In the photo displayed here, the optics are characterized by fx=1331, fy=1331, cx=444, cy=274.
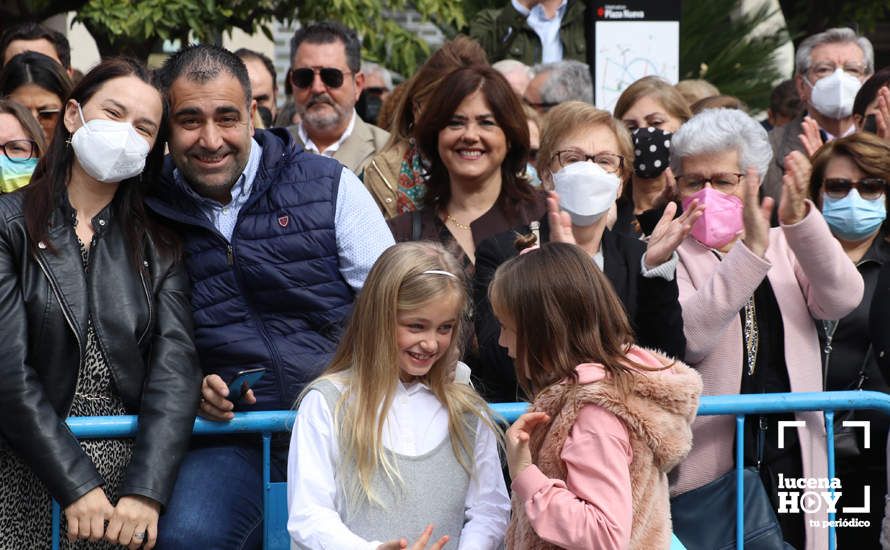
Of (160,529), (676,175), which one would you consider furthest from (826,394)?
(160,529)

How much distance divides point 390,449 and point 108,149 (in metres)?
1.35

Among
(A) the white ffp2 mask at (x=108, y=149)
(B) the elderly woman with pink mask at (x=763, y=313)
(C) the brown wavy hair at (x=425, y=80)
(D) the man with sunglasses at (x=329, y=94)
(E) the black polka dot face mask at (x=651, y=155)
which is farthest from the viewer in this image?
(D) the man with sunglasses at (x=329, y=94)

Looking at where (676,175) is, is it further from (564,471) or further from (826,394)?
(564,471)

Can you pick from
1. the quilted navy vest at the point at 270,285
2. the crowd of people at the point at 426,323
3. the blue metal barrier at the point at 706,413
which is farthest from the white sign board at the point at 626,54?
the blue metal barrier at the point at 706,413

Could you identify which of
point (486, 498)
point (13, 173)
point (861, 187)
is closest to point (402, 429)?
point (486, 498)

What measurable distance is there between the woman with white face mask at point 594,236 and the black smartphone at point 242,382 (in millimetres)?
805

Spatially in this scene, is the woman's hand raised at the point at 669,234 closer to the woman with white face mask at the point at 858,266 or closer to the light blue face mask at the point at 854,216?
the woman with white face mask at the point at 858,266

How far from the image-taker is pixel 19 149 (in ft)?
17.3

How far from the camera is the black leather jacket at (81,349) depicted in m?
3.96

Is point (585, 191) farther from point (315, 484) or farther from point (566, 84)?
point (566, 84)

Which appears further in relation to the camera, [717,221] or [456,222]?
[456,222]

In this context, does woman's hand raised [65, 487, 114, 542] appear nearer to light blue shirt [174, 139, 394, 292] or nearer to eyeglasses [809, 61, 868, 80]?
light blue shirt [174, 139, 394, 292]

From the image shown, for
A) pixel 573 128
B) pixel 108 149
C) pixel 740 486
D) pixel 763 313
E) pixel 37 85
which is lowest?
pixel 740 486

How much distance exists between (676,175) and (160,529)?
7.98 feet
